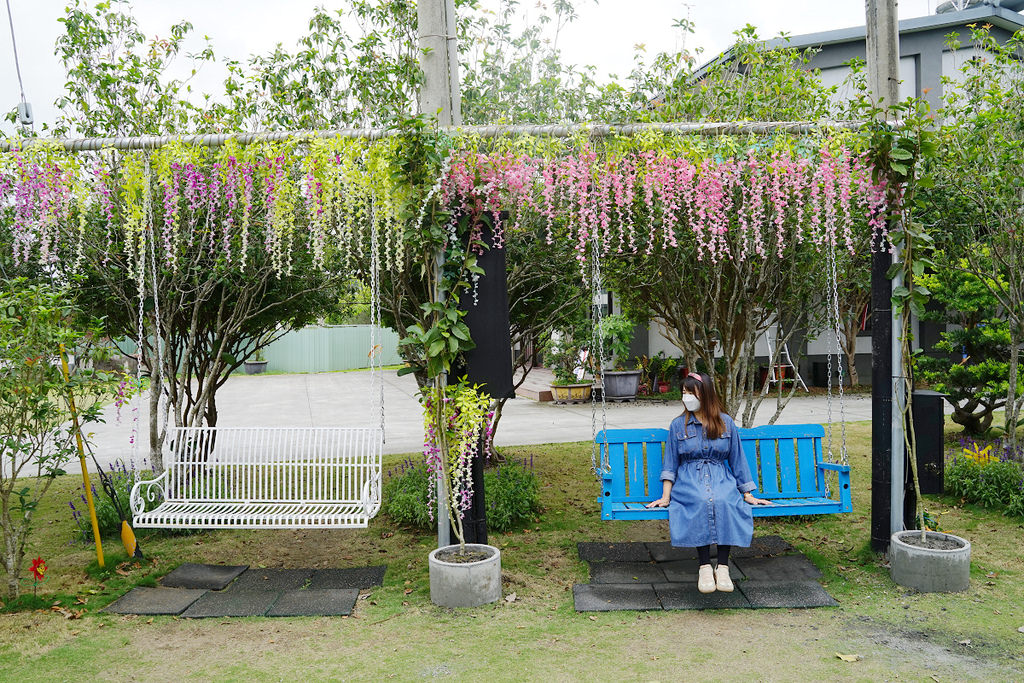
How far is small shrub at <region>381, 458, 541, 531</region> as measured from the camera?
6.27 m

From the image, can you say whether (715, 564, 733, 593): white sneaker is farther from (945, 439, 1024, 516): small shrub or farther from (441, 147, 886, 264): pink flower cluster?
(945, 439, 1024, 516): small shrub

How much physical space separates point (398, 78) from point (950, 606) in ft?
20.7

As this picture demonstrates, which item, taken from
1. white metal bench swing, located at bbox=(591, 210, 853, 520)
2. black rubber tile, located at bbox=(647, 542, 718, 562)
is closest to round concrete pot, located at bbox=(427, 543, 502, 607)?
white metal bench swing, located at bbox=(591, 210, 853, 520)

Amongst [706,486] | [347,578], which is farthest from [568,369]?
[706,486]

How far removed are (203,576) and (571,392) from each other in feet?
38.3

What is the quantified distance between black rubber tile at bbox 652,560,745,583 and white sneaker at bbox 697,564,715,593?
1.14 ft

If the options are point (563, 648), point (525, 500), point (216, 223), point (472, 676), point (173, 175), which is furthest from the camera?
point (525, 500)

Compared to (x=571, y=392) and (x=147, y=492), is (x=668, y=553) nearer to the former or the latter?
(x=147, y=492)

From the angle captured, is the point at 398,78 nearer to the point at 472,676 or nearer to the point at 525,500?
the point at 525,500

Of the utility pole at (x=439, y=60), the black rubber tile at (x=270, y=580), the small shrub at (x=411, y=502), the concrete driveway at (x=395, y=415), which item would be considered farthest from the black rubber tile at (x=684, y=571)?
the concrete driveway at (x=395, y=415)

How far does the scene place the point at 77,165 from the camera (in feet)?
18.6

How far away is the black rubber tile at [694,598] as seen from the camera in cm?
446

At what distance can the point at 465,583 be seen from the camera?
14.9ft

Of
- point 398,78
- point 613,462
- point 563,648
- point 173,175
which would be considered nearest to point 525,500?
point 613,462
